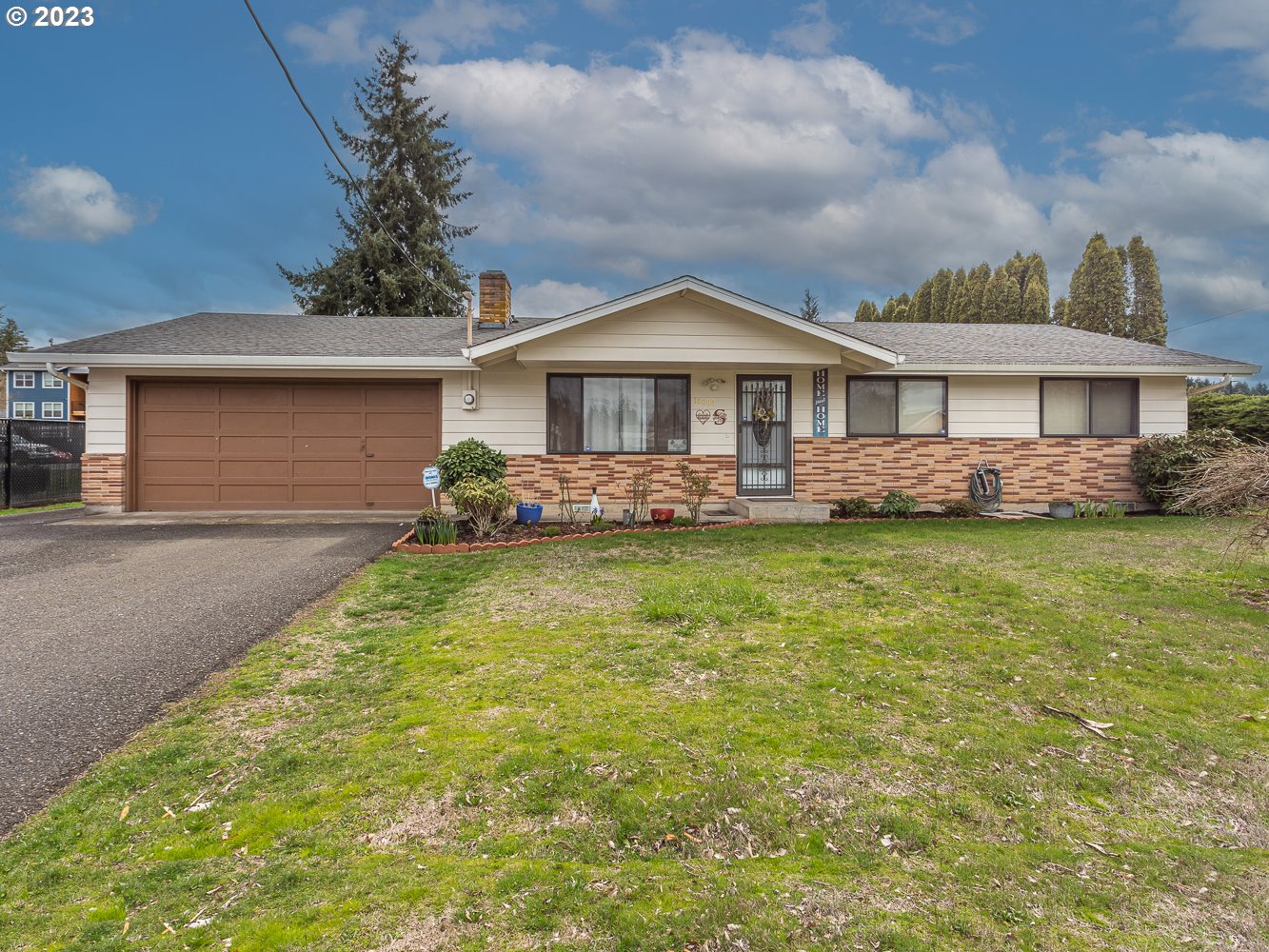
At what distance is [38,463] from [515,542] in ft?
40.4

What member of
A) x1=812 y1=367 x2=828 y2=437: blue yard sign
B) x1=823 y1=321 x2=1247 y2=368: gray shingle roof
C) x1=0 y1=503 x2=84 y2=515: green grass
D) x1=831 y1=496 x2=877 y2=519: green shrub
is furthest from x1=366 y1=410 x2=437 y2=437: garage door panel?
x1=823 y1=321 x2=1247 y2=368: gray shingle roof

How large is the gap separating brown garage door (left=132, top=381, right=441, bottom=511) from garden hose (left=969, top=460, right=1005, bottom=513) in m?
9.81

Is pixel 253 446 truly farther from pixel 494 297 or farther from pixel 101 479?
pixel 494 297

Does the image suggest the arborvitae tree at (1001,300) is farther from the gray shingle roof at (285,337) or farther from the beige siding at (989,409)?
the gray shingle roof at (285,337)

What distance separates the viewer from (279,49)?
8969mm

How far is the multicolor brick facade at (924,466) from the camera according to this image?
37.9 feet

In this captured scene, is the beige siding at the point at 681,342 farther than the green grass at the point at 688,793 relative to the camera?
Yes

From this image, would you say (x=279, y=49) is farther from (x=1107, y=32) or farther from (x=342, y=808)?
(x=1107, y=32)

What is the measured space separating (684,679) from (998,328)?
14.4m

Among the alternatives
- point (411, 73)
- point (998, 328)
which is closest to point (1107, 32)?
point (998, 328)

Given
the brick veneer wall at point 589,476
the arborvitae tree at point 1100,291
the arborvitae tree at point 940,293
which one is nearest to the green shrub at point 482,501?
the brick veneer wall at point 589,476

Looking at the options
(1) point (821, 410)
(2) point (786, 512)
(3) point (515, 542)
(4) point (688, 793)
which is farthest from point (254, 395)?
(4) point (688, 793)

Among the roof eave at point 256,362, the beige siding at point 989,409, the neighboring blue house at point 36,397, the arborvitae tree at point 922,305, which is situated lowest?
the beige siding at point 989,409

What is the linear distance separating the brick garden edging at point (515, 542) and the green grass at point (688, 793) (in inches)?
122
